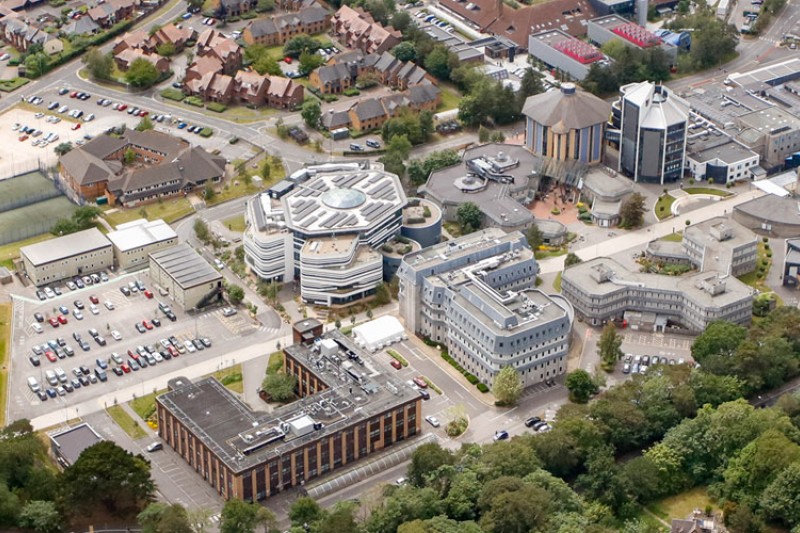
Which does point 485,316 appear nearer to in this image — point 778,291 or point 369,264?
point 369,264

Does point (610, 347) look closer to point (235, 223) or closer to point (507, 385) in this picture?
point (507, 385)

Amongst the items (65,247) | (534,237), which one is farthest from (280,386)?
(534,237)

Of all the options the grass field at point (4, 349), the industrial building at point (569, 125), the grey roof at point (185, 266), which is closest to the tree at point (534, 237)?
the industrial building at point (569, 125)

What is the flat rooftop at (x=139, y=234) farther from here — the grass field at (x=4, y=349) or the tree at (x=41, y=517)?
the tree at (x=41, y=517)

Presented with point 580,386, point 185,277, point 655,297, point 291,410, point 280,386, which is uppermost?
point 291,410

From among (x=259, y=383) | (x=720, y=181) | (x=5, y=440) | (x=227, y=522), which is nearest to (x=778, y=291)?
(x=720, y=181)

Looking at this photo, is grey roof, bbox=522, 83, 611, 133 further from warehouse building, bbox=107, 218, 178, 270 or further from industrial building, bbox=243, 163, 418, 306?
warehouse building, bbox=107, 218, 178, 270
